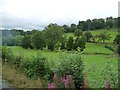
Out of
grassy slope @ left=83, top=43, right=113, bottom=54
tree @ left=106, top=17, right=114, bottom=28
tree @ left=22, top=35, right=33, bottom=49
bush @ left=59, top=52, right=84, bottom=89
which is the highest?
tree @ left=106, top=17, right=114, bottom=28

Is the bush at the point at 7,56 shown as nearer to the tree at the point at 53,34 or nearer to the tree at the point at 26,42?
the tree at the point at 53,34

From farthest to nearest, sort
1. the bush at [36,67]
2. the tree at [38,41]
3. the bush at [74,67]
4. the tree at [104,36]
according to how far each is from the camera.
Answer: the tree at [104,36], the tree at [38,41], the bush at [36,67], the bush at [74,67]

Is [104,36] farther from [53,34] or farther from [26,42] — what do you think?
[26,42]

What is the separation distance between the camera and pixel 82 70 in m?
9.63

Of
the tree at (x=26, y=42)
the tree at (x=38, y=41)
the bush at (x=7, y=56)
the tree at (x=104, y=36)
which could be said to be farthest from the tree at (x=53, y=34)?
the bush at (x=7, y=56)

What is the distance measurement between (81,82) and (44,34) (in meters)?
80.2

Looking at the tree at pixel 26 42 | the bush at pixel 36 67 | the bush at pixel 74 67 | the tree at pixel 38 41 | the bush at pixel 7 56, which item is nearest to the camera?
the bush at pixel 74 67

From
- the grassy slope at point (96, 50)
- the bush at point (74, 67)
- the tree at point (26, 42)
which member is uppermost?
the bush at point (74, 67)

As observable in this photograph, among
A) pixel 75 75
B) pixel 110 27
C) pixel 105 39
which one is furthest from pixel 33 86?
pixel 110 27

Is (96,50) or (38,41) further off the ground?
(38,41)

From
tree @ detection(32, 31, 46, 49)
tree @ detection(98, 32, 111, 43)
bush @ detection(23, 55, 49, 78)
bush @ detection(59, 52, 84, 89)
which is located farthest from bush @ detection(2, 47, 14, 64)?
tree @ detection(98, 32, 111, 43)

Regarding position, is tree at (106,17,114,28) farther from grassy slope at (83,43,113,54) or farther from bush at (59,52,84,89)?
bush at (59,52,84,89)

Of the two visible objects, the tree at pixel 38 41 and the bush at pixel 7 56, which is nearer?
the bush at pixel 7 56

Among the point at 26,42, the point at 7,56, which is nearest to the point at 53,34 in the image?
the point at 26,42
